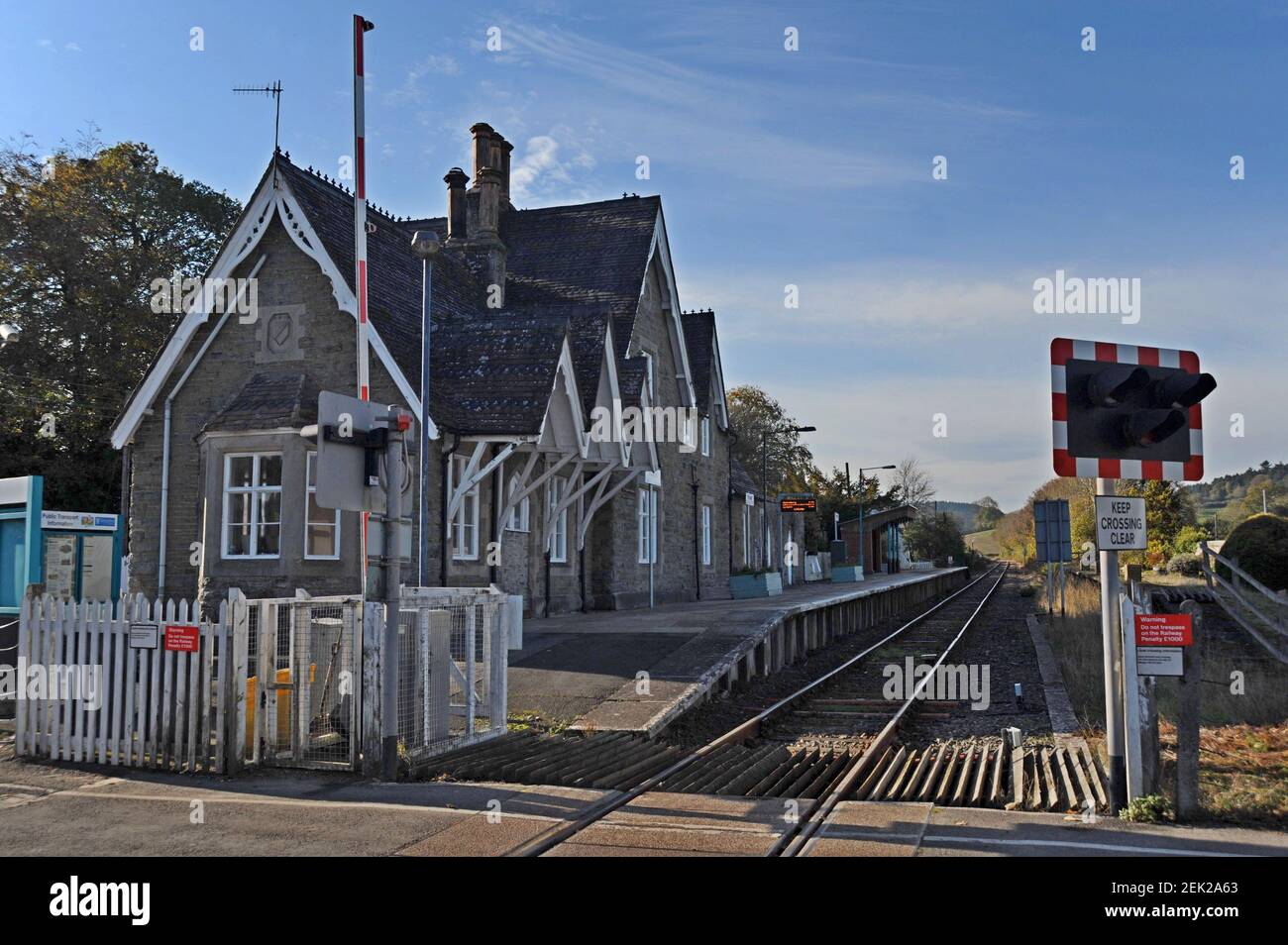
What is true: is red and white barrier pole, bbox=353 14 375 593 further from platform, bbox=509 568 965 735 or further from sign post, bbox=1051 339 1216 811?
sign post, bbox=1051 339 1216 811

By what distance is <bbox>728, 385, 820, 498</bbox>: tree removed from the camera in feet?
221

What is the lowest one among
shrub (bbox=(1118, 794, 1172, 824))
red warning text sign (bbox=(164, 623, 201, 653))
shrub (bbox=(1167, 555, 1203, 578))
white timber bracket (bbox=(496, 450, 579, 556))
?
shrub (bbox=(1118, 794, 1172, 824))

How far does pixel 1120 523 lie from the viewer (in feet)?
23.0

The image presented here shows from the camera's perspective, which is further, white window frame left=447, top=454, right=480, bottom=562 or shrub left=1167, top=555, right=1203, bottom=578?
shrub left=1167, top=555, right=1203, bottom=578

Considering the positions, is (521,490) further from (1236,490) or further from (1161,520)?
(1236,490)

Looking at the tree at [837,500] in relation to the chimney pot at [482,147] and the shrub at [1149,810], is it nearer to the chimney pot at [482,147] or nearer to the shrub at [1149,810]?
the chimney pot at [482,147]

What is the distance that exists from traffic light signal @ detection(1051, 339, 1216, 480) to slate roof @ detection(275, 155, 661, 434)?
35.9 ft

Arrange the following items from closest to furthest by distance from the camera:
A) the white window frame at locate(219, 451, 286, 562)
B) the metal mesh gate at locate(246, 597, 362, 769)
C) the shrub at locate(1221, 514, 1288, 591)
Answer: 1. the metal mesh gate at locate(246, 597, 362, 769)
2. the white window frame at locate(219, 451, 286, 562)
3. the shrub at locate(1221, 514, 1288, 591)

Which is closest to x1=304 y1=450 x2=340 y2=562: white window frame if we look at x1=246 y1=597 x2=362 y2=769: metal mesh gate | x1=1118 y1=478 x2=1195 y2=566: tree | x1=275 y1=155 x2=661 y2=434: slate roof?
x1=275 y1=155 x2=661 y2=434: slate roof

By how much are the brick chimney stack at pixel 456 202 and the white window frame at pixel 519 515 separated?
→ 930cm

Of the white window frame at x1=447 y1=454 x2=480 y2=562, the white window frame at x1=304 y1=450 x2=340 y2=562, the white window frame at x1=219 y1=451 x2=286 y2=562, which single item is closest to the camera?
the white window frame at x1=304 y1=450 x2=340 y2=562

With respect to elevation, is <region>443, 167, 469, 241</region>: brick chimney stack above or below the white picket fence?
above
